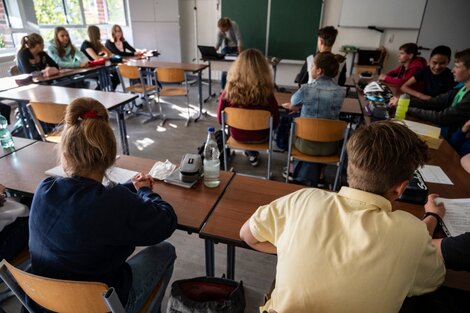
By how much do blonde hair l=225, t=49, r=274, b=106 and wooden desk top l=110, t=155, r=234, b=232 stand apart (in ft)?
3.66

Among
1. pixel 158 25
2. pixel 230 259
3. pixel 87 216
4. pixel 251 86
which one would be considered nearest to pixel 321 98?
pixel 251 86

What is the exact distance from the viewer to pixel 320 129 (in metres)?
2.26

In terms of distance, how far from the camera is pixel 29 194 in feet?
4.68

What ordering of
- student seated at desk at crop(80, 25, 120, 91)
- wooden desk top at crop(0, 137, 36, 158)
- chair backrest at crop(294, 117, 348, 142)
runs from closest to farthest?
wooden desk top at crop(0, 137, 36, 158)
chair backrest at crop(294, 117, 348, 142)
student seated at desk at crop(80, 25, 120, 91)

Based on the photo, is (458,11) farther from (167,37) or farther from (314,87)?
(167,37)

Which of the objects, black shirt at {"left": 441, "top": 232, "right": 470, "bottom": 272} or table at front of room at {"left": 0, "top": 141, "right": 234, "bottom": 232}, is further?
table at front of room at {"left": 0, "top": 141, "right": 234, "bottom": 232}

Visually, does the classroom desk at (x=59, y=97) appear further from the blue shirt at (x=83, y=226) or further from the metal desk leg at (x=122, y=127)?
the blue shirt at (x=83, y=226)

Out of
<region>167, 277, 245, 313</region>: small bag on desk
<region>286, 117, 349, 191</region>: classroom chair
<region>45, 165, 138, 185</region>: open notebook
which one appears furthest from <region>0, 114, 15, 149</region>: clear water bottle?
<region>286, 117, 349, 191</region>: classroom chair

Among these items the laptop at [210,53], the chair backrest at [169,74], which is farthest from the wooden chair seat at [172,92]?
the laptop at [210,53]

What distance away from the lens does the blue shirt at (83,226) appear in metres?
0.98

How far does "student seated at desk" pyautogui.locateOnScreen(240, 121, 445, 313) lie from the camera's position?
73cm

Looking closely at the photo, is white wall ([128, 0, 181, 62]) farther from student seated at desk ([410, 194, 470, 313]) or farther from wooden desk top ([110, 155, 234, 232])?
student seated at desk ([410, 194, 470, 313])

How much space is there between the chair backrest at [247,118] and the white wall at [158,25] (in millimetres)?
4728

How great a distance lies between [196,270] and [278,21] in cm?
539
